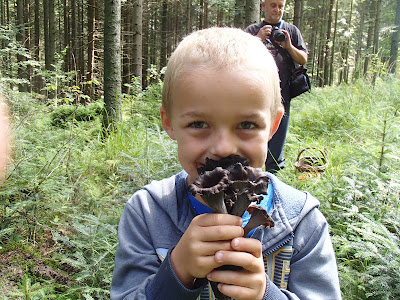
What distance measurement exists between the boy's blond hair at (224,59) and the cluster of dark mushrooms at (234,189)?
15.3 inches

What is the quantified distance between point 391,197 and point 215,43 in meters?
2.21

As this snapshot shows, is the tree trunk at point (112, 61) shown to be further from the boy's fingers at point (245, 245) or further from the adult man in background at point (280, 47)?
the boy's fingers at point (245, 245)

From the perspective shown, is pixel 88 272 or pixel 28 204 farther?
pixel 28 204

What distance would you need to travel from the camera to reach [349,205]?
2877 millimetres

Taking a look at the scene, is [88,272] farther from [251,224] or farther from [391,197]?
[391,197]

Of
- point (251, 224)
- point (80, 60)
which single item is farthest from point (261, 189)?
point (80, 60)

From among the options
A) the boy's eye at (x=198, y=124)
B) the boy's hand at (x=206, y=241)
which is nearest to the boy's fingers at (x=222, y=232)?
the boy's hand at (x=206, y=241)

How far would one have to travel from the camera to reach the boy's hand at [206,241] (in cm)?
99

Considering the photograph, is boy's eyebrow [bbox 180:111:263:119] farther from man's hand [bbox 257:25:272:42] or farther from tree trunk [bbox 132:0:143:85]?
tree trunk [bbox 132:0:143:85]

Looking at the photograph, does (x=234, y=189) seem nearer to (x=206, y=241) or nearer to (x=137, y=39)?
(x=206, y=241)

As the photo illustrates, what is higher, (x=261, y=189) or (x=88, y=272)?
(x=261, y=189)

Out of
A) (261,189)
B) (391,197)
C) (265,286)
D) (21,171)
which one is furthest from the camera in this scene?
(21,171)

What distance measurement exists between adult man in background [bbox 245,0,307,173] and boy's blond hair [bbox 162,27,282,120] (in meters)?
2.79

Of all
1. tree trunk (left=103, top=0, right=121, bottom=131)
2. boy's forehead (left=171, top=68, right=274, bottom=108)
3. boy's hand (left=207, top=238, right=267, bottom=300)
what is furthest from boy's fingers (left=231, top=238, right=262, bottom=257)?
tree trunk (left=103, top=0, right=121, bottom=131)
